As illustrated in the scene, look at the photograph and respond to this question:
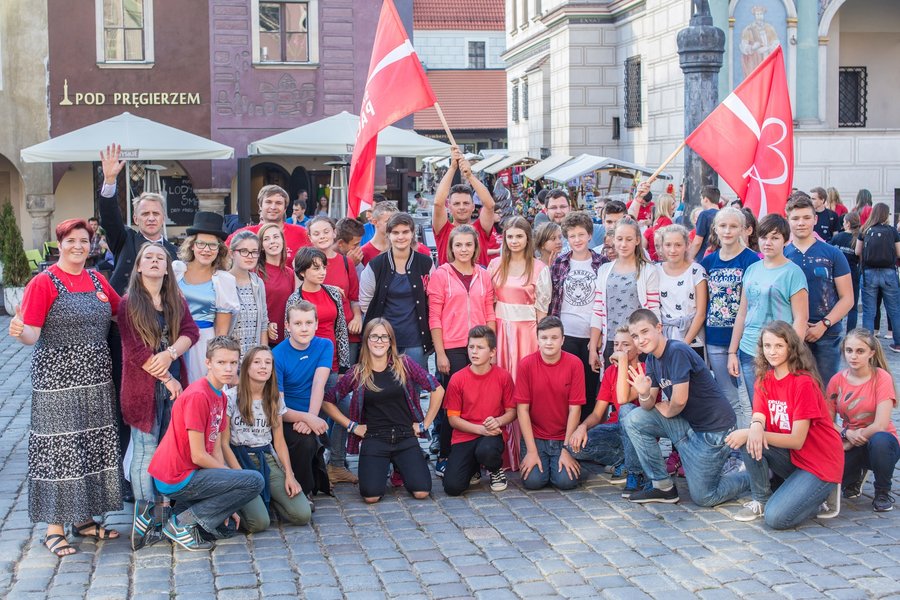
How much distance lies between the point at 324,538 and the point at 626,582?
1845 mm

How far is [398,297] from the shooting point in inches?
332

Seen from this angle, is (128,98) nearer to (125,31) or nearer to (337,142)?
(125,31)

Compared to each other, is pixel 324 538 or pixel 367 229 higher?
pixel 367 229

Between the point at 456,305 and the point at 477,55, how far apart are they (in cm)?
5730

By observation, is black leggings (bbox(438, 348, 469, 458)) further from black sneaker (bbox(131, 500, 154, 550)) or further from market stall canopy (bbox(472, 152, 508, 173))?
market stall canopy (bbox(472, 152, 508, 173))

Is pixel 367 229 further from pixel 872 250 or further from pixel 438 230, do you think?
pixel 872 250

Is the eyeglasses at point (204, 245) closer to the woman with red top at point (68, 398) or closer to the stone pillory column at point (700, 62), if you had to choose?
the woman with red top at point (68, 398)

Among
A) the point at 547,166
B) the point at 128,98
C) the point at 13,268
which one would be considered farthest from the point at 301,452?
the point at 547,166

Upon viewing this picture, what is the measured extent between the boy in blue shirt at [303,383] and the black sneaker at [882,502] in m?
3.46

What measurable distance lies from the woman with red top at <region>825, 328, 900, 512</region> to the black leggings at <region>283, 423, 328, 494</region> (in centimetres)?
328

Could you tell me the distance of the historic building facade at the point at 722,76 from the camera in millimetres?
23469

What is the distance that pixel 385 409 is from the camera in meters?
7.73

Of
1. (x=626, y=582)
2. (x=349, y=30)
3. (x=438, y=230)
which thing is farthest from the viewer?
(x=349, y=30)

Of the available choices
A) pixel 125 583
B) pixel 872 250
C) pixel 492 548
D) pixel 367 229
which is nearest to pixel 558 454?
pixel 492 548
